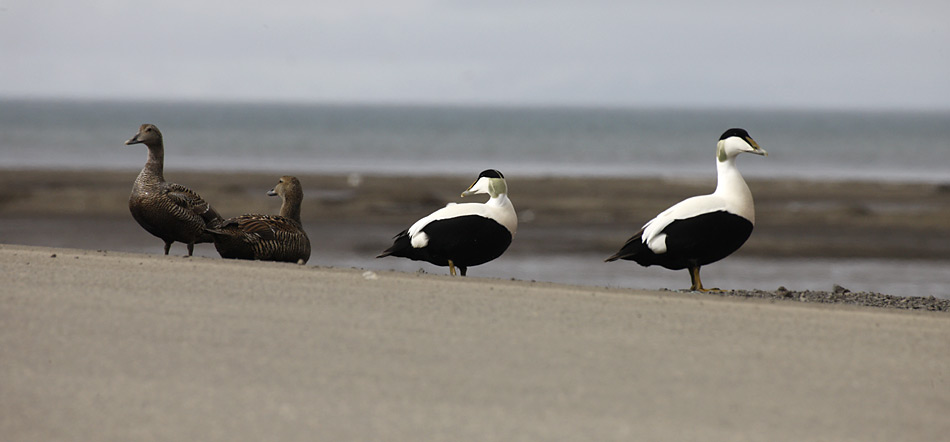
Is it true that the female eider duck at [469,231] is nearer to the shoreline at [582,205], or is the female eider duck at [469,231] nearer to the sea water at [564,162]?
the sea water at [564,162]

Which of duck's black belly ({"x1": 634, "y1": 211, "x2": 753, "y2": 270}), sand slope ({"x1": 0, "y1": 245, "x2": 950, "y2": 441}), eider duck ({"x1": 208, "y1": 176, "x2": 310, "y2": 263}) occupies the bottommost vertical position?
sand slope ({"x1": 0, "y1": 245, "x2": 950, "y2": 441})

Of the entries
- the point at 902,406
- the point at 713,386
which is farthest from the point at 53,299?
the point at 902,406

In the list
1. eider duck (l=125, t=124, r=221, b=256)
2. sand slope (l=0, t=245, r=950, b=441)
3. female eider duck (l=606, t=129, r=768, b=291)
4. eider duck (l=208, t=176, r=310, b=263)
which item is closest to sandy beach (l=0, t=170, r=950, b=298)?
eider duck (l=208, t=176, r=310, b=263)

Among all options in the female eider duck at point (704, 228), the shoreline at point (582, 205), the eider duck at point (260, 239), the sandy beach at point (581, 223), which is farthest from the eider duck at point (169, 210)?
the shoreline at point (582, 205)

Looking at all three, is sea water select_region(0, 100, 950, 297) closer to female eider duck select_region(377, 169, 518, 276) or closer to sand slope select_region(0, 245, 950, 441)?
female eider duck select_region(377, 169, 518, 276)

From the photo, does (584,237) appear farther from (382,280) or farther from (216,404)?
(216,404)

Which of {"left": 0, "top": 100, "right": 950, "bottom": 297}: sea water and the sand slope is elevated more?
{"left": 0, "top": 100, "right": 950, "bottom": 297}: sea water

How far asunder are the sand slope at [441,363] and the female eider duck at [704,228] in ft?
3.26

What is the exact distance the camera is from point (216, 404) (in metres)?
4.48

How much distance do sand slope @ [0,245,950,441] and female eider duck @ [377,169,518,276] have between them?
0.92m

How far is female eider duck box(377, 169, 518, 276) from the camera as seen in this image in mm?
7699

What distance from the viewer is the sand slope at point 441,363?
14.1ft

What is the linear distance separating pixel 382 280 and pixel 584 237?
12980 millimetres

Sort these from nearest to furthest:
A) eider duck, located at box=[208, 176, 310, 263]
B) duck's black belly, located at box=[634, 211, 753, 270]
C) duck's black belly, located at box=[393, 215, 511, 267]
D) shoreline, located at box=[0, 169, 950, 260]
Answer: duck's black belly, located at box=[634, 211, 753, 270]
duck's black belly, located at box=[393, 215, 511, 267]
eider duck, located at box=[208, 176, 310, 263]
shoreline, located at box=[0, 169, 950, 260]
